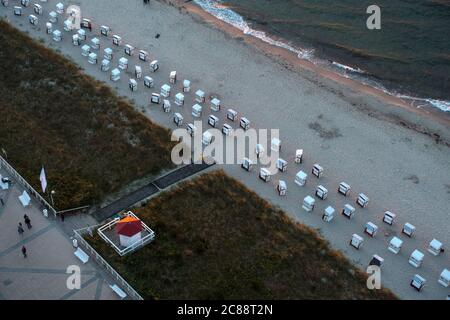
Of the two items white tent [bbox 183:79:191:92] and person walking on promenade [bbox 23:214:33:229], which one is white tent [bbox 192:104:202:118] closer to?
white tent [bbox 183:79:191:92]

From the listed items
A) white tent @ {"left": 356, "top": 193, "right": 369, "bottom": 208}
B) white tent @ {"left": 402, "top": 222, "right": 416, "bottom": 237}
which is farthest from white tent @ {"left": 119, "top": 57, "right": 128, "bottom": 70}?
white tent @ {"left": 402, "top": 222, "right": 416, "bottom": 237}

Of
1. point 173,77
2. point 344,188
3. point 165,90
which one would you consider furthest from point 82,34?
point 344,188

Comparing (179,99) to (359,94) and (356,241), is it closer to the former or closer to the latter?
(359,94)

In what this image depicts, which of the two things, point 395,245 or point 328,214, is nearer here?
point 395,245

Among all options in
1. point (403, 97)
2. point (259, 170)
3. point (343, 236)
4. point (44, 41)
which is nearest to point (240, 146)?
point (259, 170)

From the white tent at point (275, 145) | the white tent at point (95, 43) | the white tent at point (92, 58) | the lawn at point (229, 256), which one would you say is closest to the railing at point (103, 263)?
the lawn at point (229, 256)

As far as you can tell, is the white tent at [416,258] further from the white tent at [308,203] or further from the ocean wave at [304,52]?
the ocean wave at [304,52]
